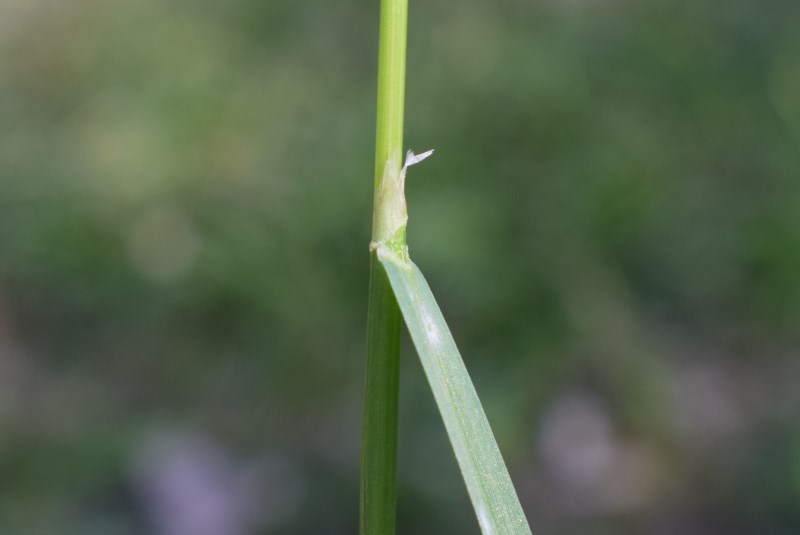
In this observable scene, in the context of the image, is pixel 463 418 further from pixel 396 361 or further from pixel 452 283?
pixel 452 283

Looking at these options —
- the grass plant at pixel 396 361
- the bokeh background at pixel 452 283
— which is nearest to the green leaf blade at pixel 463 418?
the grass plant at pixel 396 361

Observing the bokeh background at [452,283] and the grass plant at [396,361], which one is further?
the bokeh background at [452,283]

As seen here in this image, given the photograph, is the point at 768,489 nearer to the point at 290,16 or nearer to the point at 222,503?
the point at 222,503

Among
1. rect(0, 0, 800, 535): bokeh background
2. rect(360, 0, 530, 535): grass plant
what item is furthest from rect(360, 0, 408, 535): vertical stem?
rect(0, 0, 800, 535): bokeh background

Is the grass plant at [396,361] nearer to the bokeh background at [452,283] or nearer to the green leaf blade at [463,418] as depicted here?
the green leaf blade at [463,418]

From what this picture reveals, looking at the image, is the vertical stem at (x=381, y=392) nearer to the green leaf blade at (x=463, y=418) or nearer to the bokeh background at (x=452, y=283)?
Result: the green leaf blade at (x=463, y=418)

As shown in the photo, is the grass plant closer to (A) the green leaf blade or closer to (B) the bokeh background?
(A) the green leaf blade

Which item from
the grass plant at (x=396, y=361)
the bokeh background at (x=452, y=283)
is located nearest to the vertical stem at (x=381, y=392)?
the grass plant at (x=396, y=361)
